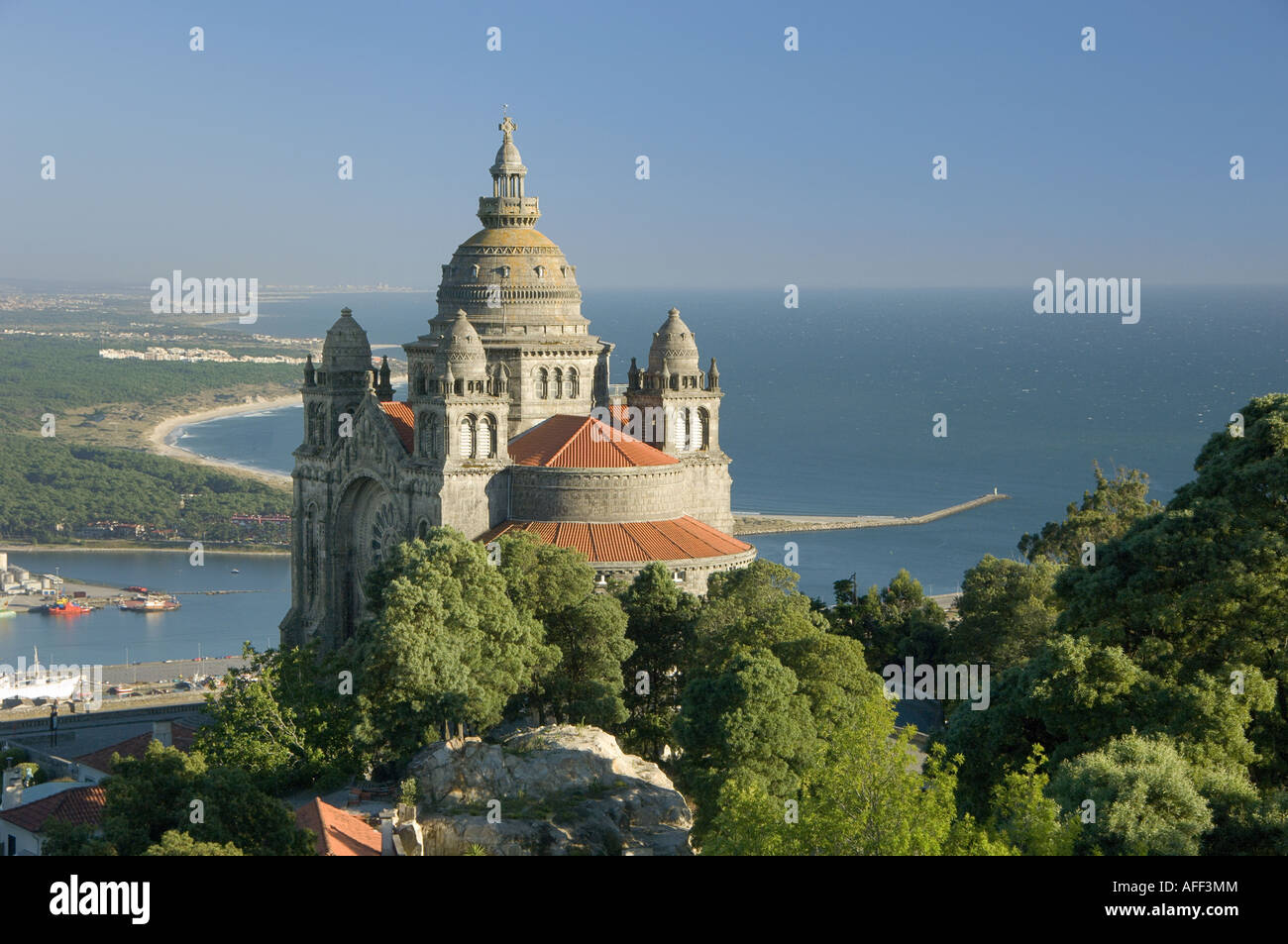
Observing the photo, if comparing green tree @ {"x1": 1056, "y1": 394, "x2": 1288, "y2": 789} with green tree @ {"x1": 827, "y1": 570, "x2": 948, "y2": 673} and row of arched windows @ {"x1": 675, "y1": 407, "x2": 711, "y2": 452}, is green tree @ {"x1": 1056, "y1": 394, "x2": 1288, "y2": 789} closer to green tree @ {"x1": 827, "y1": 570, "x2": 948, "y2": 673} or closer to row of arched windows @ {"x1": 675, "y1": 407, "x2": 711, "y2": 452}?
green tree @ {"x1": 827, "y1": 570, "x2": 948, "y2": 673}

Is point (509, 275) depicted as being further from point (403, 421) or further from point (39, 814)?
point (39, 814)

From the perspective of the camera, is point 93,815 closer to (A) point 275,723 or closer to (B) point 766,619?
(A) point 275,723

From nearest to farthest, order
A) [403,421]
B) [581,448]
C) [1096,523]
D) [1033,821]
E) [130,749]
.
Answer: [1033,821] → [130,749] → [581,448] → [403,421] → [1096,523]

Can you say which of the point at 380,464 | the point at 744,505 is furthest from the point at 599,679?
the point at 744,505

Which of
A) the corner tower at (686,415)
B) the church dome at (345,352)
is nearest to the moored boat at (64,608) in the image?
the church dome at (345,352)

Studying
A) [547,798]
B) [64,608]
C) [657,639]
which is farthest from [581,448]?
[64,608]

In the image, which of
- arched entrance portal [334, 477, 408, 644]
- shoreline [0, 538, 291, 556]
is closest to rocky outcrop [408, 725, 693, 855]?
arched entrance portal [334, 477, 408, 644]
